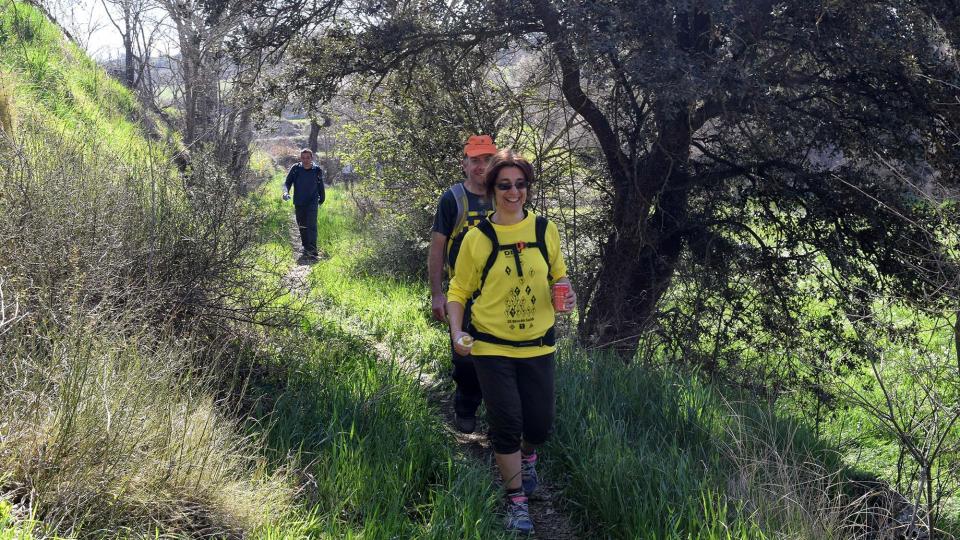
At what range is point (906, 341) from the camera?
7617 millimetres

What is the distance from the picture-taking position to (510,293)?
4.15 m

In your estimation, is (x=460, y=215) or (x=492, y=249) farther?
(x=460, y=215)

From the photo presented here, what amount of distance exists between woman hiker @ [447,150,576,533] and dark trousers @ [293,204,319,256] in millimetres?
9831

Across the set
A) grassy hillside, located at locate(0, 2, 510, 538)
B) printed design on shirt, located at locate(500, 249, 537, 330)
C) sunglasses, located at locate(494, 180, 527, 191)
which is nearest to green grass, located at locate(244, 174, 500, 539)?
grassy hillside, located at locate(0, 2, 510, 538)

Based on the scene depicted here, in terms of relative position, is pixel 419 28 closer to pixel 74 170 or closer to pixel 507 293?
pixel 74 170

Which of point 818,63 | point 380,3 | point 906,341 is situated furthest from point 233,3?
point 906,341

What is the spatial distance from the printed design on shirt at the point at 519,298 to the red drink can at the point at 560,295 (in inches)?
4.2

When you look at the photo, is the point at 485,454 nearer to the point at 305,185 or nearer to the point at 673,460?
the point at 673,460

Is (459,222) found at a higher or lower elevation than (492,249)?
higher

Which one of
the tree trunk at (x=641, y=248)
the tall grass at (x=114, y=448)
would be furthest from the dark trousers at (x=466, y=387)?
the tree trunk at (x=641, y=248)

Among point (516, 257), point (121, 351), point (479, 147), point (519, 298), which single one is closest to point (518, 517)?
point (519, 298)

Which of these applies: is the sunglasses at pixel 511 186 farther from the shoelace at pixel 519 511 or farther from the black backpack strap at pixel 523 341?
the shoelace at pixel 519 511

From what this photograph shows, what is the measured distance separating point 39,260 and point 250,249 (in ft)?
8.35

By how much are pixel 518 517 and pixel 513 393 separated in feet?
2.02
